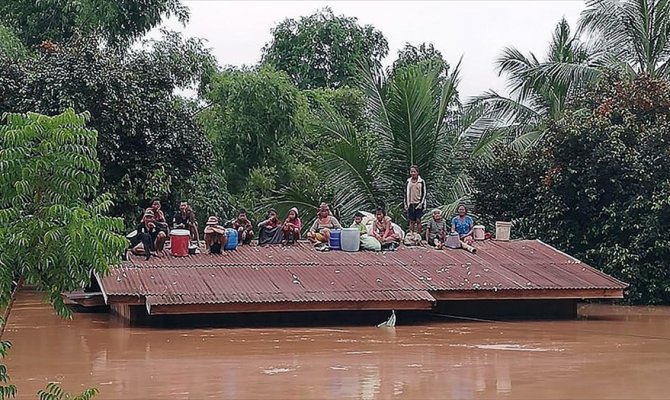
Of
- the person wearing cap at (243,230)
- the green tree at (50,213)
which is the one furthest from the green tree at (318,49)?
the green tree at (50,213)

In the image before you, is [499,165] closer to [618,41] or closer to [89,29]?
[618,41]

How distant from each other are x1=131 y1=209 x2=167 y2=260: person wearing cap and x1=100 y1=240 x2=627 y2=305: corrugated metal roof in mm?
281

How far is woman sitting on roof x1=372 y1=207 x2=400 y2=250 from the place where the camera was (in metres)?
16.4

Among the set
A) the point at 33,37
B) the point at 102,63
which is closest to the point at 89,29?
the point at 33,37

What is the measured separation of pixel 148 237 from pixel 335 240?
3069 mm

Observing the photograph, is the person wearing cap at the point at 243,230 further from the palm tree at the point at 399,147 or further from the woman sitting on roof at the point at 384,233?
the palm tree at the point at 399,147

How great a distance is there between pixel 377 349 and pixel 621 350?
2983 mm

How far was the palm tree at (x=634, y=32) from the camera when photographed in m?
21.1

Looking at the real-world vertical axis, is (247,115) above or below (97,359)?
above

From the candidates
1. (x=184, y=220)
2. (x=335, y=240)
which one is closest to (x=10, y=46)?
(x=184, y=220)

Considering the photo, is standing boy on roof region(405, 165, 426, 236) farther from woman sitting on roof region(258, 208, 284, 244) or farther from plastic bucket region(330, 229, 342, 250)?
woman sitting on roof region(258, 208, 284, 244)

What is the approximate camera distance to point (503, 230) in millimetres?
17922

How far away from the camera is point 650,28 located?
69.6ft

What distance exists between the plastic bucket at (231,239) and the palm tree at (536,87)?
777 cm
